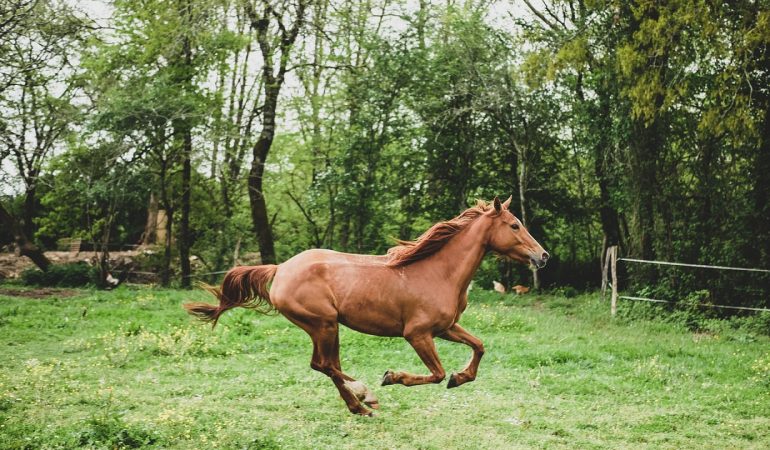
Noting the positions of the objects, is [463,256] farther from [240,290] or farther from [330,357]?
[240,290]

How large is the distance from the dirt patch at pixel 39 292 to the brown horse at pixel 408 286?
46.7ft

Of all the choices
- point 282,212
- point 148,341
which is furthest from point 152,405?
point 282,212

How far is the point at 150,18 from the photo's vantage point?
68.2ft

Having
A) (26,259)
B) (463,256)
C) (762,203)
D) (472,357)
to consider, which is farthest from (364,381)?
(26,259)

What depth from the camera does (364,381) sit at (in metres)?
9.88

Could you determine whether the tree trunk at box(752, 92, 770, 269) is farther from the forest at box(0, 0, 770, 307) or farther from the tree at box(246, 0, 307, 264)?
the tree at box(246, 0, 307, 264)

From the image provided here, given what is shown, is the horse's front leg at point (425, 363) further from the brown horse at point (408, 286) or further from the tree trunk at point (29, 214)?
the tree trunk at point (29, 214)

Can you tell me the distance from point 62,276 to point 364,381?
49.0 ft

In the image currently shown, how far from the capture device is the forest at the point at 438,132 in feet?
54.2

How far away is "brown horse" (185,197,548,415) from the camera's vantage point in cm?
631

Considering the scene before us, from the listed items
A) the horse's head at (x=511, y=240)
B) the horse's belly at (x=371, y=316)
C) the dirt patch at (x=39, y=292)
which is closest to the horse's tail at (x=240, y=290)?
the horse's belly at (x=371, y=316)

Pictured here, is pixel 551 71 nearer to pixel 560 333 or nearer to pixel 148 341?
pixel 560 333

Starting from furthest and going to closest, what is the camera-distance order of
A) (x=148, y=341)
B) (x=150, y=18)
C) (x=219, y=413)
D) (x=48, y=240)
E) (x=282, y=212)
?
1. (x=48, y=240)
2. (x=282, y=212)
3. (x=150, y=18)
4. (x=148, y=341)
5. (x=219, y=413)

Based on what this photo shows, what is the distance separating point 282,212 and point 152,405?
64.8 ft
